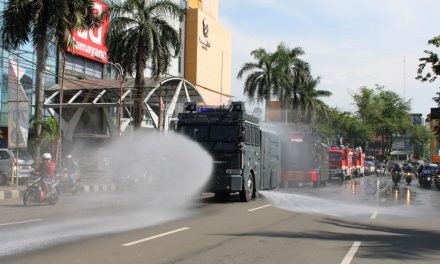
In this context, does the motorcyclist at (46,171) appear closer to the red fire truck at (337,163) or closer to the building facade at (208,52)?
the red fire truck at (337,163)

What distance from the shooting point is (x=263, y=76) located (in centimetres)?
5131

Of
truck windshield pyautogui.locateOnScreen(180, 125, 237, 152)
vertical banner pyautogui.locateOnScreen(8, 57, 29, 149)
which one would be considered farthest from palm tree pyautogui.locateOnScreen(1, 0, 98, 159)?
truck windshield pyautogui.locateOnScreen(180, 125, 237, 152)

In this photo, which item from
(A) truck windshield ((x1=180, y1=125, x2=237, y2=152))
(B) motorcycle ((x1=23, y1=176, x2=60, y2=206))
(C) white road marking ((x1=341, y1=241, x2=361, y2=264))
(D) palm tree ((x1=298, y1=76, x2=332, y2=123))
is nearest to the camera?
(C) white road marking ((x1=341, y1=241, x2=361, y2=264))

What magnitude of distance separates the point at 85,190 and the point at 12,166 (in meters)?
3.64

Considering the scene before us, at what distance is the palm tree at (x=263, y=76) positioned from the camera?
51062 millimetres

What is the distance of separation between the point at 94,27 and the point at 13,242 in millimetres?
20571

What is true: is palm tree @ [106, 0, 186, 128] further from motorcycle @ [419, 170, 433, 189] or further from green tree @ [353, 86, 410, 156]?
→ green tree @ [353, 86, 410, 156]

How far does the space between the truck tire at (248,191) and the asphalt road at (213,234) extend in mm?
1630

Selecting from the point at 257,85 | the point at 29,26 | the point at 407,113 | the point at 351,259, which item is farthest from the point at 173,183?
the point at 407,113

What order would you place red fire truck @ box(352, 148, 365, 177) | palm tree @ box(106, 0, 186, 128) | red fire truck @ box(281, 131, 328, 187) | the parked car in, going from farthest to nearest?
red fire truck @ box(352, 148, 365, 177), palm tree @ box(106, 0, 186, 128), red fire truck @ box(281, 131, 328, 187), the parked car

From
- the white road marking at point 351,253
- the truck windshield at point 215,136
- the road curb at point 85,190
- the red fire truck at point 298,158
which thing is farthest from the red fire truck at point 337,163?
the white road marking at point 351,253

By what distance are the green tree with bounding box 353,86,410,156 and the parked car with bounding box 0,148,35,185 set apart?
75.7 metres

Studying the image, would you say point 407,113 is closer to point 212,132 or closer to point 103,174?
point 103,174

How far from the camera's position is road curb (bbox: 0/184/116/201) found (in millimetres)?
20527
